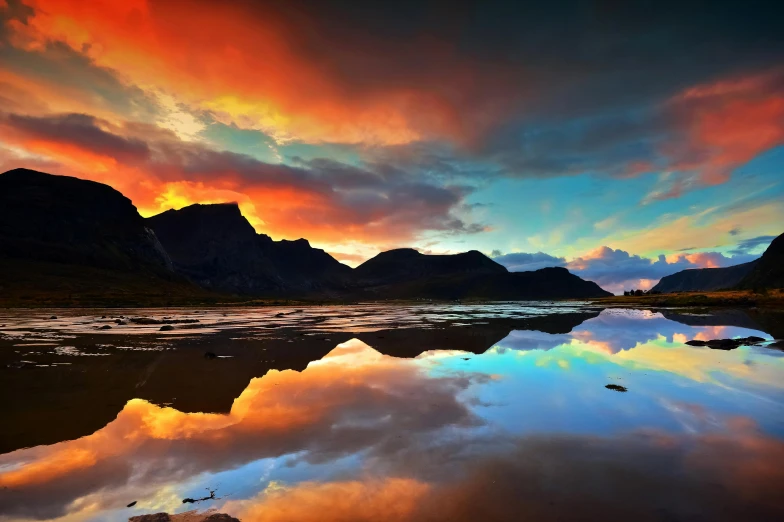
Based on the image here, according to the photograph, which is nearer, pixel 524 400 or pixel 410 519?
pixel 410 519

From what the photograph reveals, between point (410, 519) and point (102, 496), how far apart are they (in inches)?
241

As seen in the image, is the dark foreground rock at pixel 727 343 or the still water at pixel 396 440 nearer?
the still water at pixel 396 440

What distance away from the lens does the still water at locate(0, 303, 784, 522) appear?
23.5 feet

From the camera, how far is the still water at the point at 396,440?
7148mm

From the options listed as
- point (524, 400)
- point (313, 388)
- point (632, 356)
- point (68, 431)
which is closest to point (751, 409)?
point (524, 400)

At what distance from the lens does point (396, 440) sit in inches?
415

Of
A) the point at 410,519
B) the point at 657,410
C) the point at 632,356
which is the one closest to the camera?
the point at 410,519

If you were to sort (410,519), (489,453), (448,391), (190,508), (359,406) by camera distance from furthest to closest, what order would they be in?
(448,391) < (359,406) < (489,453) < (190,508) < (410,519)

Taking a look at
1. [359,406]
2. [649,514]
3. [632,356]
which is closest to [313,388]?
[359,406]

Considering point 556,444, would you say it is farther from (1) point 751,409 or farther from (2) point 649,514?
(1) point 751,409

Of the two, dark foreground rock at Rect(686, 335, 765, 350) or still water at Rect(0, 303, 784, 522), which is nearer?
still water at Rect(0, 303, 784, 522)

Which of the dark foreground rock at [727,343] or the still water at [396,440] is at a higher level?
the dark foreground rock at [727,343]

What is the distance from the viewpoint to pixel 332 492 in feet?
25.0

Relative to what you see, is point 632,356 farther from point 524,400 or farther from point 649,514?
point 649,514
